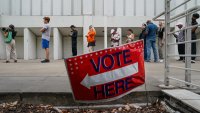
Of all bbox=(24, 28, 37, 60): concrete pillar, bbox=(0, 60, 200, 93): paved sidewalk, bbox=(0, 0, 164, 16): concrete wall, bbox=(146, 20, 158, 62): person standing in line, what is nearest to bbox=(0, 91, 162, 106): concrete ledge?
bbox=(0, 60, 200, 93): paved sidewalk

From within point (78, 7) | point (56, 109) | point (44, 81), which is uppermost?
point (78, 7)

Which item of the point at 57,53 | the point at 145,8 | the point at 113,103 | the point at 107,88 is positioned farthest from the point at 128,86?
the point at 145,8

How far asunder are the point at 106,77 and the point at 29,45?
15313 mm

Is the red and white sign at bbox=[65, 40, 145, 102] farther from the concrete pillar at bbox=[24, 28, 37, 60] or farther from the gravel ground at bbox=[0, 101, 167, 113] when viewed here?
the concrete pillar at bbox=[24, 28, 37, 60]

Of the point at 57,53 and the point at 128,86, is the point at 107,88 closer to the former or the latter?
the point at 128,86

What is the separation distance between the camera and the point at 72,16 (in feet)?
54.3

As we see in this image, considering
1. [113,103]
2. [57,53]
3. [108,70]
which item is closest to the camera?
[108,70]

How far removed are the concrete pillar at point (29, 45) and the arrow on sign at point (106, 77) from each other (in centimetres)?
1479

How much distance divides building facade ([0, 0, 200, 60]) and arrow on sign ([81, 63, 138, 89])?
14.1 metres

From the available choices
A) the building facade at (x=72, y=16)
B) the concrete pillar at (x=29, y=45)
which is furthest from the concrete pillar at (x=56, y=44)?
the concrete pillar at (x=29, y=45)

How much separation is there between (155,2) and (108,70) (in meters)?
15.8

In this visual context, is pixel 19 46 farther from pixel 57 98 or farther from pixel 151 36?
pixel 57 98

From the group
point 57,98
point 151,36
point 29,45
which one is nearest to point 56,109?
point 57,98

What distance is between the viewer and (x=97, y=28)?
16797 mm
